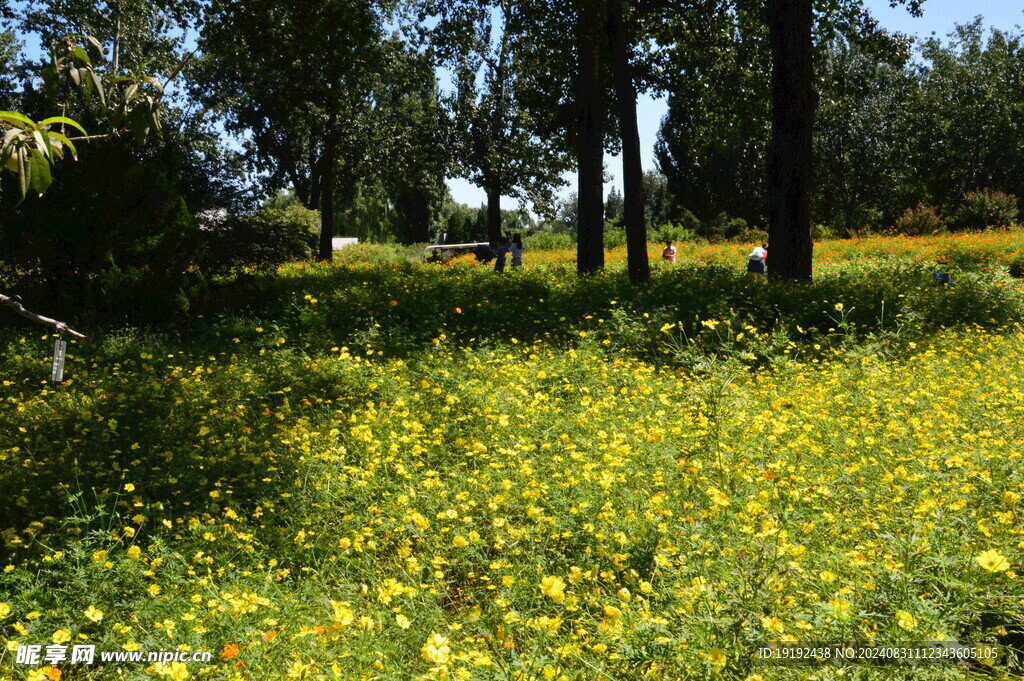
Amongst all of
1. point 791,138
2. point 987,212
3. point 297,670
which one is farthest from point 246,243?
point 987,212

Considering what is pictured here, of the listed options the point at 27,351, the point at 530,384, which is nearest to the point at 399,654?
the point at 530,384

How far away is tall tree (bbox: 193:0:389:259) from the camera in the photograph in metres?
13.4

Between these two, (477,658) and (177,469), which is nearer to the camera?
(477,658)

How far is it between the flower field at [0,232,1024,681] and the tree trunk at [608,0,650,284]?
5.57 metres

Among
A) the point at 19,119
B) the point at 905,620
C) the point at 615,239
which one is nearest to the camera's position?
the point at 19,119

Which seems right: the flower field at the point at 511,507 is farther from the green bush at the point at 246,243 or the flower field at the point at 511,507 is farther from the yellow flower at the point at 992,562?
the green bush at the point at 246,243

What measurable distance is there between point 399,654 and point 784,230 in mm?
10520

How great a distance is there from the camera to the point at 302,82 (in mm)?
18188

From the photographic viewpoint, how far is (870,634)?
2723mm

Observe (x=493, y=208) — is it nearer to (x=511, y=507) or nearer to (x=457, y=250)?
(x=457, y=250)

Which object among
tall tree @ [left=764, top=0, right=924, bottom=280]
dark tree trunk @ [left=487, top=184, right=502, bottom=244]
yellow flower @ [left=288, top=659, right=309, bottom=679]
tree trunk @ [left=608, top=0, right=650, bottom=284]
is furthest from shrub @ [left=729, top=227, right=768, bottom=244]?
yellow flower @ [left=288, top=659, right=309, bottom=679]

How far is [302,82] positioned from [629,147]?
9.13 m

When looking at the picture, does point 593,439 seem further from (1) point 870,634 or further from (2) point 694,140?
(2) point 694,140

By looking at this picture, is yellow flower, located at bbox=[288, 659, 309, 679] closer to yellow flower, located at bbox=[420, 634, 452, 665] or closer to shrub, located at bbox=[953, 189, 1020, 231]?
yellow flower, located at bbox=[420, 634, 452, 665]
